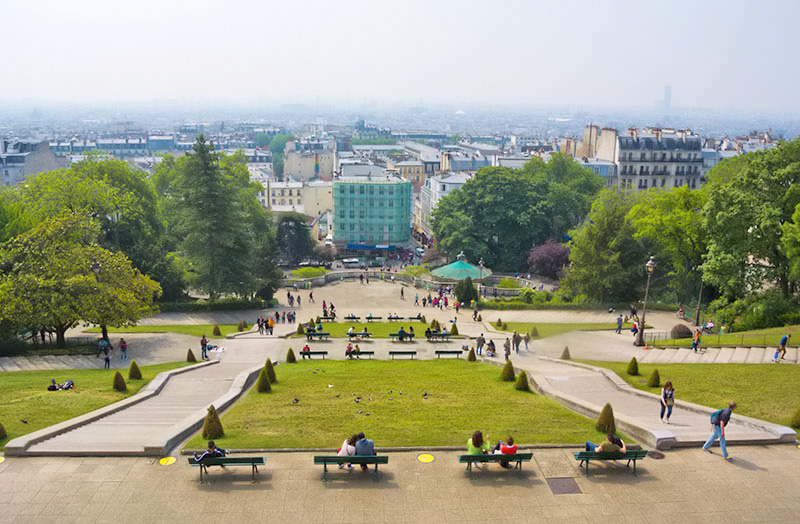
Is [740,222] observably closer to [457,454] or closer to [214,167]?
[457,454]

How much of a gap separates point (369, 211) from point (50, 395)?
72030 mm

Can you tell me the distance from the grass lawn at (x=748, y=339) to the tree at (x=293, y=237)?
5862cm

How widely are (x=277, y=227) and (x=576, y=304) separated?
160 ft

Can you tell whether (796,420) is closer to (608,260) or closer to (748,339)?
(748,339)

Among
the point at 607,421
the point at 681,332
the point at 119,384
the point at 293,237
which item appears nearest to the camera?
the point at 607,421

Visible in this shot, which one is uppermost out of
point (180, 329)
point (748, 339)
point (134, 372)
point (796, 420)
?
point (796, 420)

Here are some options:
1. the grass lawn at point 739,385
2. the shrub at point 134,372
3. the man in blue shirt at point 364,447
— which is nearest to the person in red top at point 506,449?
the man in blue shirt at point 364,447

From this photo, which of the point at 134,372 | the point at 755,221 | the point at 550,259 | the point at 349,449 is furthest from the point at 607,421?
the point at 550,259

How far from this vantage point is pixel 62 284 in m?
34.9

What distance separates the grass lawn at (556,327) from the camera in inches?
1647

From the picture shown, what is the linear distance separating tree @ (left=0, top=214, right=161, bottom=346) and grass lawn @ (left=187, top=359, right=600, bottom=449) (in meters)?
13.5

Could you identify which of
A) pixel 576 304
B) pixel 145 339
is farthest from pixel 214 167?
pixel 576 304

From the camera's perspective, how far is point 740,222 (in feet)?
122

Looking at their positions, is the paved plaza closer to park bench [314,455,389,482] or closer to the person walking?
park bench [314,455,389,482]
